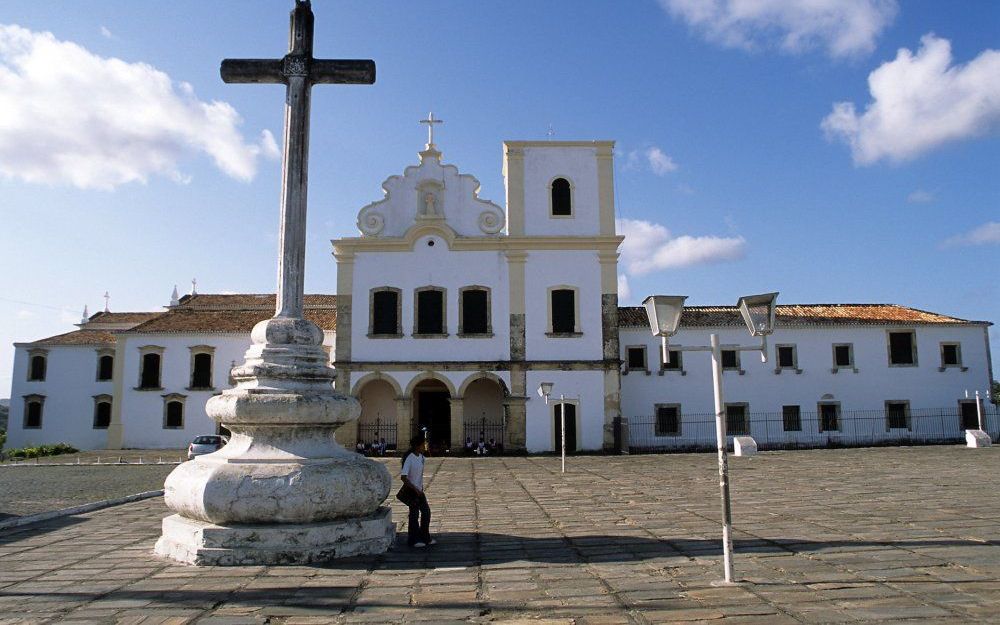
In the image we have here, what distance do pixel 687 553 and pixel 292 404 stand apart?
11.8 feet

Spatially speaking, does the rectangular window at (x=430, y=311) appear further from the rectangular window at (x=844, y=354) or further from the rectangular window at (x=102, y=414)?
the rectangular window at (x=102, y=414)

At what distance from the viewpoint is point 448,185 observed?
81.3ft

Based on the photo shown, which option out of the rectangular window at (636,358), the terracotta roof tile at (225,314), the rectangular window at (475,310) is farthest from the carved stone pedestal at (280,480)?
the terracotta roof tile at (225,314)

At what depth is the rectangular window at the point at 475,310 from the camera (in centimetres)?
2389

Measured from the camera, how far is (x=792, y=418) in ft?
84.7

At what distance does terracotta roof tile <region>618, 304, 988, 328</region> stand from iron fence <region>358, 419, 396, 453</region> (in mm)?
9136

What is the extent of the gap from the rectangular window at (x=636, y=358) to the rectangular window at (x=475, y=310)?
5655 millimetres

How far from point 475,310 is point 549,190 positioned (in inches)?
196

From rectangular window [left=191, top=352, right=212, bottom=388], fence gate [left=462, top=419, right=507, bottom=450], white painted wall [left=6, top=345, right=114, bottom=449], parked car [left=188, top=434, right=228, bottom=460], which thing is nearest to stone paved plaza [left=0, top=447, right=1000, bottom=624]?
parked car [left=188, top=434, right=228, bottom=460]

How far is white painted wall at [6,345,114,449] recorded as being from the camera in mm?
30375

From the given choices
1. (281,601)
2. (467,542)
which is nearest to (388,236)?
(467,542)

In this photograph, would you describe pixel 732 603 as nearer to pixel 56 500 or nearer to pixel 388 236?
pixel 56 500

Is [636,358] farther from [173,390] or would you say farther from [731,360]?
[173,390]

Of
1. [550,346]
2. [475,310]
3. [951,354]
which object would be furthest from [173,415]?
[951,354]
